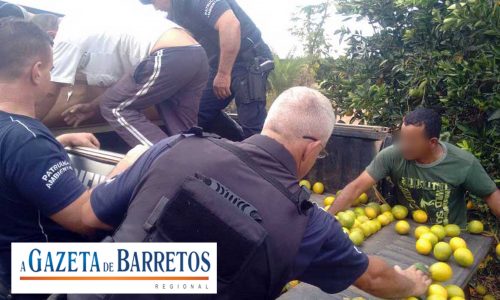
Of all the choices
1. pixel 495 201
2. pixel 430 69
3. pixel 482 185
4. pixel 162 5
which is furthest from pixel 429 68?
pixel 162 5

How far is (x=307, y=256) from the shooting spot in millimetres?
1517

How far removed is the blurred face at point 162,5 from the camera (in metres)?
3.43

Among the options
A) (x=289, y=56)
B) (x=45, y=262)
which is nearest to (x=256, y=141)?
(x=45, y=262)

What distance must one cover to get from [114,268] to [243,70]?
2.59m

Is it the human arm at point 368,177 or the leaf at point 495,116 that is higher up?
the leaf at point 495,116

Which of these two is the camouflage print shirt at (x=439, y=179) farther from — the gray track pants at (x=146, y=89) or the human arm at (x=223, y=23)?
the gray track pants at (x=146, y=89)

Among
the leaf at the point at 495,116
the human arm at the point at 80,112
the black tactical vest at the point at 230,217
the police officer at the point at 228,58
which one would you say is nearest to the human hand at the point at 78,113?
the human arm at the point at 80,112

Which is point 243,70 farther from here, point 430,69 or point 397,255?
point 397,255

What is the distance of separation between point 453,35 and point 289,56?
8.42 m

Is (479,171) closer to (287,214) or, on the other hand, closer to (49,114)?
(287,214)

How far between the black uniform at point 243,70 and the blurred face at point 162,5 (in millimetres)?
87

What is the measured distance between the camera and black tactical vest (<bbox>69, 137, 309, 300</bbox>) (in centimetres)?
138

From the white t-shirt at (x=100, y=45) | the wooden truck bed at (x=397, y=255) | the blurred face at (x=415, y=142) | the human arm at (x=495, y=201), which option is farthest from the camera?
the blurred face at (x=415, y=142)

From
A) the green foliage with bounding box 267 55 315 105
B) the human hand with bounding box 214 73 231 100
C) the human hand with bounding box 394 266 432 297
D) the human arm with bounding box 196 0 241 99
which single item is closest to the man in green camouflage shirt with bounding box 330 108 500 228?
the human hand with bounding box 394 266 432 297
